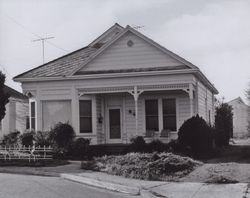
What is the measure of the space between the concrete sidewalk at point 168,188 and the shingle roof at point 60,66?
12.1 metres

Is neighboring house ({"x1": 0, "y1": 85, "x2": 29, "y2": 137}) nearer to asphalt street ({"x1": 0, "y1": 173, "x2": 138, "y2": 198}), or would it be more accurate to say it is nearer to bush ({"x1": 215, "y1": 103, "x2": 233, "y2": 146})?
bush ({"x1": 215, "y1": 103, "x2": 233, "y2": 146})

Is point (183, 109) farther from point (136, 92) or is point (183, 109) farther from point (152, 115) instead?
point (136, 92)

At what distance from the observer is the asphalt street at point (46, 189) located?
12742 mm

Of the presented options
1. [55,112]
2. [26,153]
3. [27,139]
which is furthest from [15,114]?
[26,153]

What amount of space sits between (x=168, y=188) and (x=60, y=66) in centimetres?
1593

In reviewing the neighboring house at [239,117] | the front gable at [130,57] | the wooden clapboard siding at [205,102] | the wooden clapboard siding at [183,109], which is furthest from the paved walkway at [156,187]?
the neighboring house at [239,117]

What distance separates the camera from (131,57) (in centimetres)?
2534

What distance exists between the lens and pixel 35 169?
18.9 meters

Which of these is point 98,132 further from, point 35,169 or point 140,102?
point 35,169

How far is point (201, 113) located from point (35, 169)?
13.2 m

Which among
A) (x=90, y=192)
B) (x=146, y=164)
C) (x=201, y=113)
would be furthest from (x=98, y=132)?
(x=90, y=192)

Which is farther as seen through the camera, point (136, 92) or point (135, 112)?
point (135, 112)

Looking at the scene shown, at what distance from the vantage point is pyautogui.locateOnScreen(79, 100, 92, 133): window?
26672mm

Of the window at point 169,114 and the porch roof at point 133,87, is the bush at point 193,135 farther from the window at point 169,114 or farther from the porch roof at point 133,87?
the window at point 169,114
